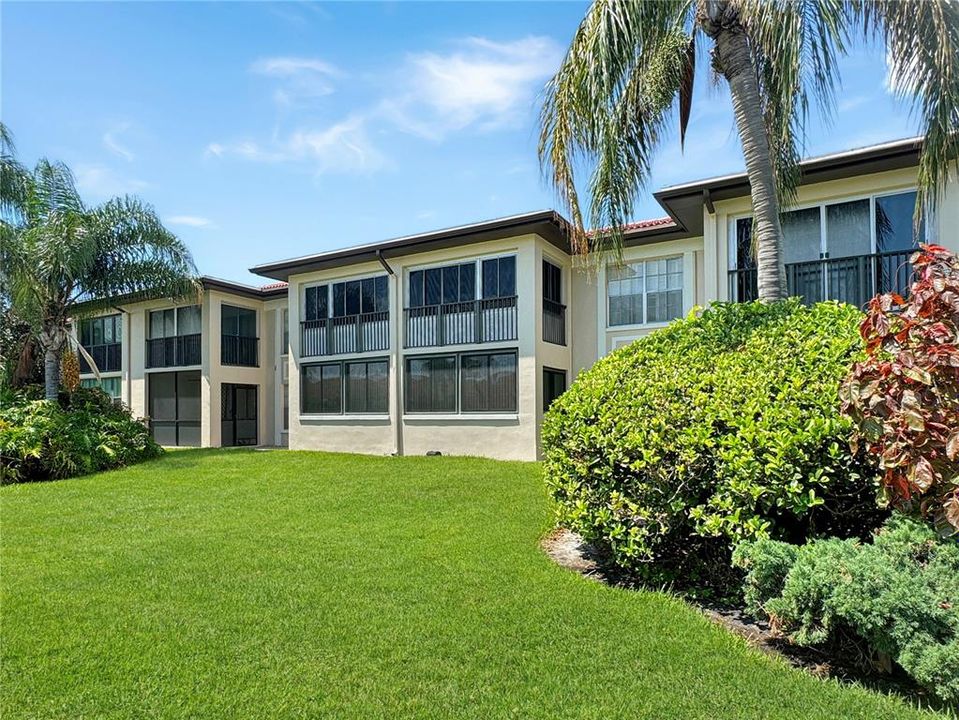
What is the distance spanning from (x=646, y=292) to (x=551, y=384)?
3.61 meters

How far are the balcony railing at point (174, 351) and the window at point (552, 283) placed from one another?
13.4 m

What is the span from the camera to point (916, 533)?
13.1ft

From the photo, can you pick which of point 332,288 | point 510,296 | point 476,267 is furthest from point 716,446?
point 332,288

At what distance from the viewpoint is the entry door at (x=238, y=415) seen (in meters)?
22.2

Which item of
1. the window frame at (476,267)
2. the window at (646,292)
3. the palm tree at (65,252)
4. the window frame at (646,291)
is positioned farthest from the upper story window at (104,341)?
the window at (646,292)

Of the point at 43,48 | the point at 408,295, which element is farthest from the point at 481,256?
the point at 43,48

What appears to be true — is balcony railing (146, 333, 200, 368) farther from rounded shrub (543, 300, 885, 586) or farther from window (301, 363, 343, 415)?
rounded shrub (543, 300, 885, 586)

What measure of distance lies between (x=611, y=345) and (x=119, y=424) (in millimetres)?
13593

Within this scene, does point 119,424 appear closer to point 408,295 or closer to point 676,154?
point 408,295

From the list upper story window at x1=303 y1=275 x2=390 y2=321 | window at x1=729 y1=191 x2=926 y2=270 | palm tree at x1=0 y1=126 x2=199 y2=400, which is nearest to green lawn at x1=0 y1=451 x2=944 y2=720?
window at x1=729 y1=191 x2=926 y2=270

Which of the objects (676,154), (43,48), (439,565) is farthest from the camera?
(676,154)

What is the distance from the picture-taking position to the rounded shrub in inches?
176

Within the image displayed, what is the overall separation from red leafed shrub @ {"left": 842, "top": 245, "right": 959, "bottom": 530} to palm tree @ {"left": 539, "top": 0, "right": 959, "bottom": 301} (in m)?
2.92

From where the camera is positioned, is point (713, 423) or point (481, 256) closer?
point (713, 423)
